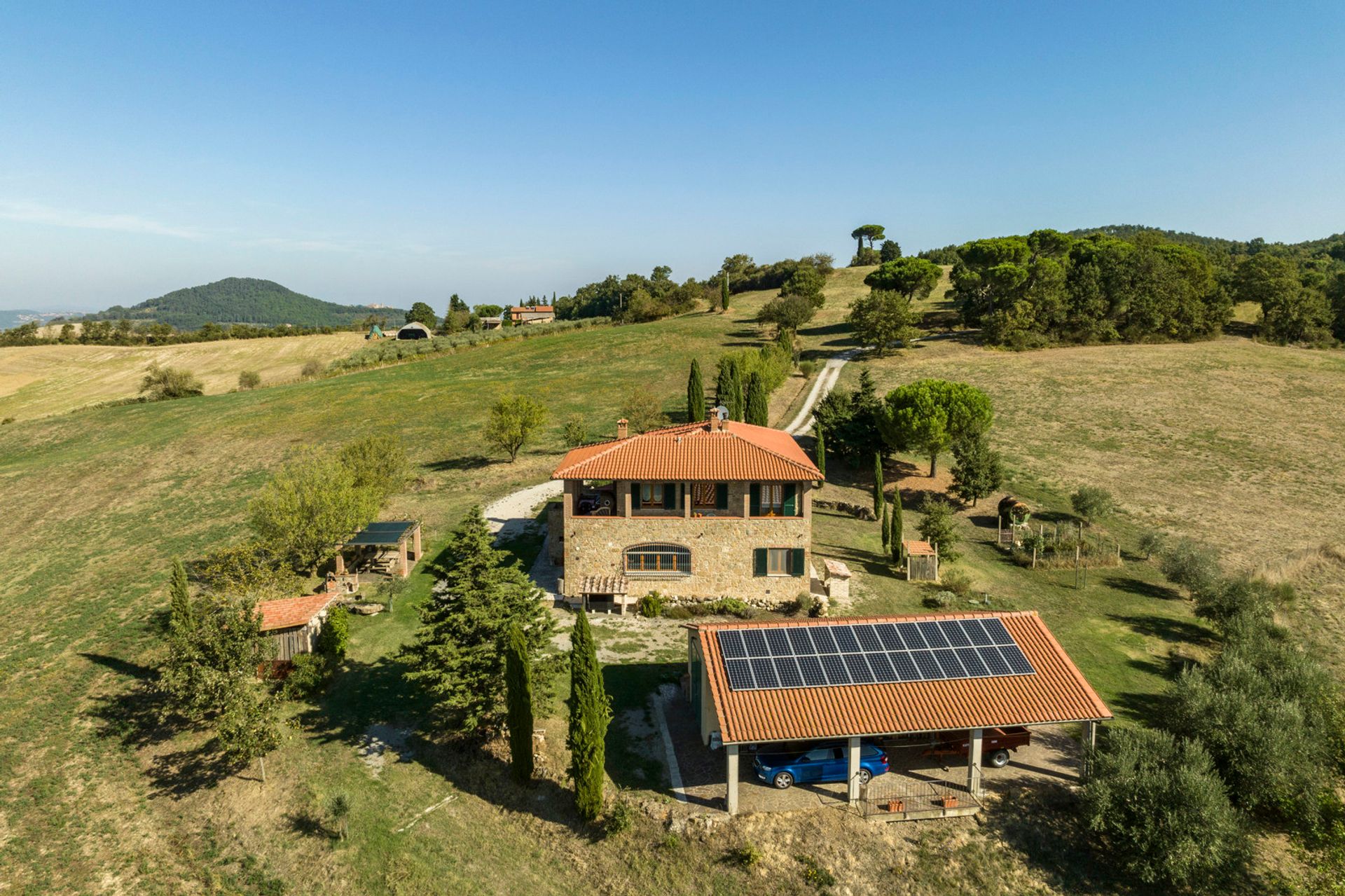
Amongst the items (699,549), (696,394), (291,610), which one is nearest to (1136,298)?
(696,394)

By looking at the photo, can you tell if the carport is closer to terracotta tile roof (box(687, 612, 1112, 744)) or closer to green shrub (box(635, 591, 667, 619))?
terracotta tile roof (box(687, 612, 1112, 744))

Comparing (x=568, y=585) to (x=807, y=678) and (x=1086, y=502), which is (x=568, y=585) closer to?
(x=807, y=678)

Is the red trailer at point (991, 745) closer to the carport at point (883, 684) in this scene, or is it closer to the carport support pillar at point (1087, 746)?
→ the carport at point (883, 684)

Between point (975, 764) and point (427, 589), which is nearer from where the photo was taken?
Result: point (975, 764)

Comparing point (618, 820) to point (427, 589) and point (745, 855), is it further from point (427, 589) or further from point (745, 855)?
point (427, 589)

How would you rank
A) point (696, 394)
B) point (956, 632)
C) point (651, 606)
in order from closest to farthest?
point (956, 632)
point (651, 606)
point (696, 394)

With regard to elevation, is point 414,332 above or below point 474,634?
above

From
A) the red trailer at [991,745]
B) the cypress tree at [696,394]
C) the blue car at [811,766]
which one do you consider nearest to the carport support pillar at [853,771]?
the blue car at [811,766]
